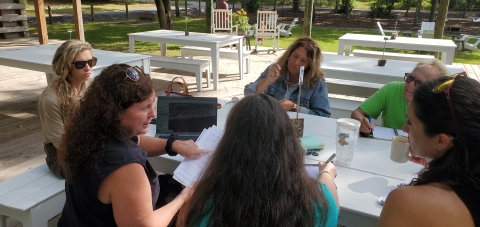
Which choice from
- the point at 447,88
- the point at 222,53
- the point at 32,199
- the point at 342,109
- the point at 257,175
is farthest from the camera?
the point at 222,53

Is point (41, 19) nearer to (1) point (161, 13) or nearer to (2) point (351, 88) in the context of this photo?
(1) point (161, 13)

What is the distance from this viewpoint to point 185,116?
2090 millimetres

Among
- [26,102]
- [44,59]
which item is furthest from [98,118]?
[26,102]

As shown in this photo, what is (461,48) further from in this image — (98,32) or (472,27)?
(98,32)

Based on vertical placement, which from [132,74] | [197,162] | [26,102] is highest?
[132,74]

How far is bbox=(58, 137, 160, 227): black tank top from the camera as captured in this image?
52.7 inches

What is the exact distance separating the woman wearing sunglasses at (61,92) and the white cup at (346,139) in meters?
1.43

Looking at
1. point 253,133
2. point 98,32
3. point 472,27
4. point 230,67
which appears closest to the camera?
point 253,133

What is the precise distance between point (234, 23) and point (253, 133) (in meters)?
8.98

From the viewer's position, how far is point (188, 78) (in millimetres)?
6707

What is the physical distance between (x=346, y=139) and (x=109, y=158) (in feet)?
3.45

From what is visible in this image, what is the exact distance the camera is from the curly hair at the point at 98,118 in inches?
54.1

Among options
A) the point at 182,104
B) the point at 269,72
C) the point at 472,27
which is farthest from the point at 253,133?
the point at 472,27

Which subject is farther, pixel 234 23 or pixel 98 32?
pixel 98 32
